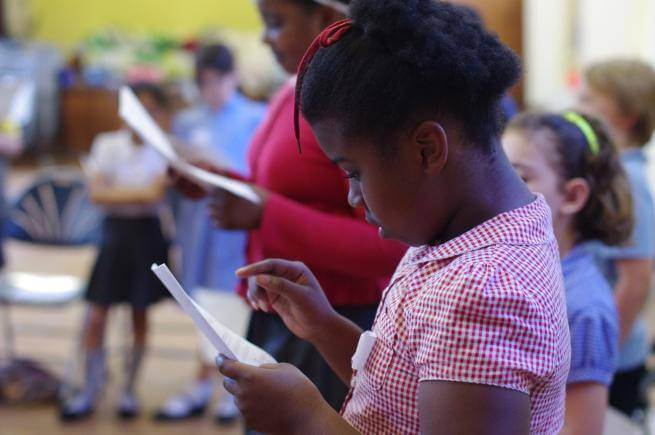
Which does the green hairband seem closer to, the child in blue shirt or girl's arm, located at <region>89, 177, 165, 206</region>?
the child in blue shirt

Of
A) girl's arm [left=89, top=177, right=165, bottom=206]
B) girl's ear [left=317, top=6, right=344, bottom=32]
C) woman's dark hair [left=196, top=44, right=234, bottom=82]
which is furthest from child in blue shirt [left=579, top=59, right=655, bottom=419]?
woman's dark hair [left=196, top=44, right=234, bottom=82]

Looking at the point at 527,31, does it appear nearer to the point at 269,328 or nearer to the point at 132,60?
the point at 132,60

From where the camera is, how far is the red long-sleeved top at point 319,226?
63.4 inches

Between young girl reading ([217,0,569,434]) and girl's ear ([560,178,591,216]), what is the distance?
60 centimetres

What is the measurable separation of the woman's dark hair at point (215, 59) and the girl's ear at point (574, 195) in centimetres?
285

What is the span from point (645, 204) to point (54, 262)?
17.2 ft

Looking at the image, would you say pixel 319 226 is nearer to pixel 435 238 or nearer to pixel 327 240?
pixel 327 240

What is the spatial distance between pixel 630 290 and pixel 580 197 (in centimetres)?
56

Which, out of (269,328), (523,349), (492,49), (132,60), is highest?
(132,60)

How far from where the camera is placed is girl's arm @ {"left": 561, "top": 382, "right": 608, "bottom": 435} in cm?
135

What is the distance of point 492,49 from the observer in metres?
0.93

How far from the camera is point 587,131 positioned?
1.62 meters

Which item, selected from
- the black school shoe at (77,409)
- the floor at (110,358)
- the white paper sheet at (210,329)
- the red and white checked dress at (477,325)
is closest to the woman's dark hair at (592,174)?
the red and white checked dress at (477,325)

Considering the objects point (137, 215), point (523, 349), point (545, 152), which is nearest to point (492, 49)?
point (523, 349)
